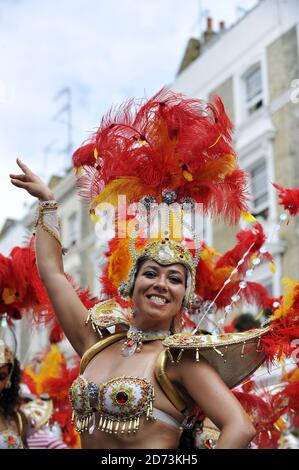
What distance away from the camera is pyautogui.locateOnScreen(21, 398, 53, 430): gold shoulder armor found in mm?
5430

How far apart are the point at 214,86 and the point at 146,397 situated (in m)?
13.2

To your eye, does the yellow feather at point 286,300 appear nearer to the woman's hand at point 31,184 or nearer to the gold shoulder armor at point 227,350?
the gold shoulder armor at point 227,350

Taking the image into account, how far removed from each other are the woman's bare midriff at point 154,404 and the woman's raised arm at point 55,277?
0.50 ft

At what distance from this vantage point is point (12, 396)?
15.6 ft

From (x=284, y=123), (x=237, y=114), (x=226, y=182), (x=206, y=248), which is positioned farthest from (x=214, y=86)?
(x=226, y=182)

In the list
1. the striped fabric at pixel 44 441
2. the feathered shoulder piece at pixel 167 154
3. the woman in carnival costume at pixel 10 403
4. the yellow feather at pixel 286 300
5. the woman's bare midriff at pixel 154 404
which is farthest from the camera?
the striped fabric at pixel 44 441

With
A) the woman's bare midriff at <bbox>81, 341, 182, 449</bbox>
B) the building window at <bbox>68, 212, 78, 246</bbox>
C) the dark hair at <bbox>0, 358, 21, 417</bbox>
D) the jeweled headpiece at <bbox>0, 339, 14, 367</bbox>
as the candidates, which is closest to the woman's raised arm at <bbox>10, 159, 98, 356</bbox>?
the woman's bare midriff at <bbox>81, 341, 182, 449</bbox>

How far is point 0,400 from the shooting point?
4.70 metres

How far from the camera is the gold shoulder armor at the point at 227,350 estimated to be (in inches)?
118

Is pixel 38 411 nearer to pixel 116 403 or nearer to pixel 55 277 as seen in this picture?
pixel 55 277

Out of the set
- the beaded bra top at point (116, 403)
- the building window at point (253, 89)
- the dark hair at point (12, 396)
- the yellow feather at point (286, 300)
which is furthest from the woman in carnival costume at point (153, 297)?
the building window at point (253, 89)

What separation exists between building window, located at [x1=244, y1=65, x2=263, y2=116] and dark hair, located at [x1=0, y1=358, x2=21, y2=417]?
10.6 metres

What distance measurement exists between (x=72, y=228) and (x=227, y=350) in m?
17.9

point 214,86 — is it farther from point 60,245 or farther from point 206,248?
point 60,245
